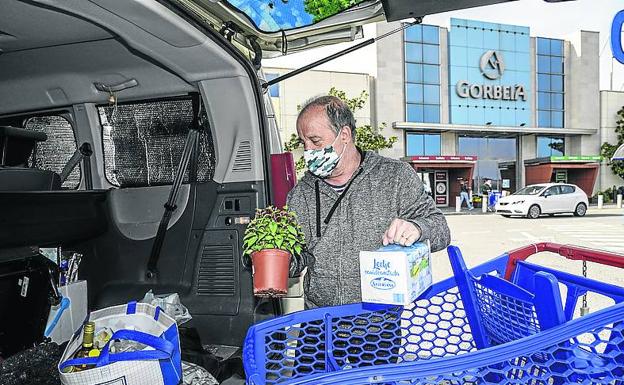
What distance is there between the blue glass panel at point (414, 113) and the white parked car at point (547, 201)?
35.0 feet

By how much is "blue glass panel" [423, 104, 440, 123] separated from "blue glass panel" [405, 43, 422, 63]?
116 inches

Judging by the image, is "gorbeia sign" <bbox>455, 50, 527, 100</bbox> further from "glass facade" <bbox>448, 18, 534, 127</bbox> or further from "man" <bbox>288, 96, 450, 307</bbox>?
"man" <bbox>288, 96, 450, 307</bbox>

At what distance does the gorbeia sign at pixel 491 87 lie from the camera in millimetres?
31594

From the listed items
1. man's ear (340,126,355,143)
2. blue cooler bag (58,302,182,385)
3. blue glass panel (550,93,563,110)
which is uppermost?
blue glass panel (550,93,563,110)

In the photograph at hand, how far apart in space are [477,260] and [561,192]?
1305 cm

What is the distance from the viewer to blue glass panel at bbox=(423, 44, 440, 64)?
100ft

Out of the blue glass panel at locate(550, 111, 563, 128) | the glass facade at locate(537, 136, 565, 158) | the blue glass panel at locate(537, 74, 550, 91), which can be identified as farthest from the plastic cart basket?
the blue glass panel at locate(550, 111, 563, 128)

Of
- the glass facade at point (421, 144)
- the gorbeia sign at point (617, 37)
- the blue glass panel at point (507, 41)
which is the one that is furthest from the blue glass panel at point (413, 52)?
the gorbeia sign at point (617, 37)

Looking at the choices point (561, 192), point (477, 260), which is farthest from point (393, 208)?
point (561, 192)

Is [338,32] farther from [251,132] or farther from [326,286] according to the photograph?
[326,286]

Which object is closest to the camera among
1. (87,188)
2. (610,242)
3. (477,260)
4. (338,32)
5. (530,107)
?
(338,32)

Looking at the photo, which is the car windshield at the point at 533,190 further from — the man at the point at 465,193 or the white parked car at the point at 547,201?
the man at the point at 465,193

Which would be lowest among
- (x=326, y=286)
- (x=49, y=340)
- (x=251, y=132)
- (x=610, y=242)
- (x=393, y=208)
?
(x=610, y=242)

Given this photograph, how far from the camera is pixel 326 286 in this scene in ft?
7.78
